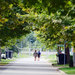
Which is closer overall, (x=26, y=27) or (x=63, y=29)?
(x=63, y=29)

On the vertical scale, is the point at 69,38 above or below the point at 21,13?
below

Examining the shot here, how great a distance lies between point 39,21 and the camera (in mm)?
26875

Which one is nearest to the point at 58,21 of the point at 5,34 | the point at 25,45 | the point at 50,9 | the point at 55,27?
the point at 55,27

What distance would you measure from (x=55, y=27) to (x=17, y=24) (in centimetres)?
577

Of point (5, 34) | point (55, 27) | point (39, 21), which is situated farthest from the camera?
point (5, 34)

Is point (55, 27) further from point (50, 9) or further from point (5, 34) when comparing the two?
point (50, 9)

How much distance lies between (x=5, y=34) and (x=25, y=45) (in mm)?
81268

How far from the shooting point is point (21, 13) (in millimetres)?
30250

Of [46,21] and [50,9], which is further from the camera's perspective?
[46,21]

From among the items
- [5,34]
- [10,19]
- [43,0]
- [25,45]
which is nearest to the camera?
[43,0]

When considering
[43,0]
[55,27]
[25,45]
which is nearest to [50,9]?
[43,0]

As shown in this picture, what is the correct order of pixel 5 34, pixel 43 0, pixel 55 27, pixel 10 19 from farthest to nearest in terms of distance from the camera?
1. pixel 5 34
2. pixel 10 19
3. pixel 55 27
4. pixel 43 0

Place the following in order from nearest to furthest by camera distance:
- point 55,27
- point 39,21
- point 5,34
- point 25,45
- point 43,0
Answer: point 43,0 → point 55,27 → point 39,21 → point 5,34 → point 25,45

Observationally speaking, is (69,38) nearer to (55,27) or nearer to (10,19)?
(55,27)
